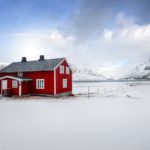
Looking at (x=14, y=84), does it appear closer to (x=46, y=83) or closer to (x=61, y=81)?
(x=46, y=83)

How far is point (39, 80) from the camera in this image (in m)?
29.1

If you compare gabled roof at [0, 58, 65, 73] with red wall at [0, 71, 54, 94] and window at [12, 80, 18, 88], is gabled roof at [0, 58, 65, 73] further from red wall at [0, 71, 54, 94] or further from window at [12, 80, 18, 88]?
window at [12, 80, 18, 88]

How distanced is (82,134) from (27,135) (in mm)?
2966

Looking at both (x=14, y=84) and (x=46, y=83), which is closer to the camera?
(x=46, y=83)

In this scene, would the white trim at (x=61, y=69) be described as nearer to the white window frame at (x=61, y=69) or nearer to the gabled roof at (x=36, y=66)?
the white window frame at (x=61, y=69)

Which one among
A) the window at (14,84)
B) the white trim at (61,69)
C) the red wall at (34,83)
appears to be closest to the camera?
the red wall at (34,83)

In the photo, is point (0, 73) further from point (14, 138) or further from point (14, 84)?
point (14, 138)

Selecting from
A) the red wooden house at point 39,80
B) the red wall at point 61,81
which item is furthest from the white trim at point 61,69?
the red wall at point 61,81

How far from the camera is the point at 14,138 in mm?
8258

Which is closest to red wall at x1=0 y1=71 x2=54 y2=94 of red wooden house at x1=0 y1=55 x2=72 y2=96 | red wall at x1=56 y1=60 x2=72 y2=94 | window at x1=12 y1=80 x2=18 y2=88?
red wooden house at x1=0 y1=55 x2=72 y2=96

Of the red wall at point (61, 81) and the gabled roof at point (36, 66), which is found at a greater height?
the gabled roof at point (36, 66)

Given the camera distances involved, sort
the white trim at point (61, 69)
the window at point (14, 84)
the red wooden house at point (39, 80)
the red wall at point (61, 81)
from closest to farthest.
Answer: the red wooden house at point (39, 80), the red wall at point (61, 81), the window at point (14, 84), the white trim at point (61, 69)

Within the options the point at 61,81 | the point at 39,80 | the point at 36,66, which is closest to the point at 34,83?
the point at 39,80

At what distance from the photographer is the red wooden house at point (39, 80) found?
27.9m
